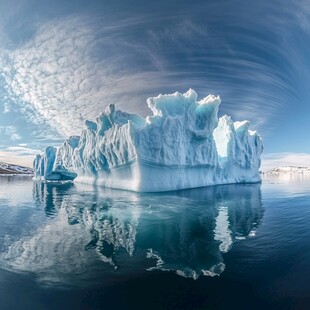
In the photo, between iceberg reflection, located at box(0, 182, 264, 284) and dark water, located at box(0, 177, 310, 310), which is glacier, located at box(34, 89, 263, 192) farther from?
dark water, located at box(0, 177, 310, 310)

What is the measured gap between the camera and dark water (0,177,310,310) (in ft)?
18.0

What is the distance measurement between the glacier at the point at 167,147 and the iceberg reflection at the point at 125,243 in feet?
33.2

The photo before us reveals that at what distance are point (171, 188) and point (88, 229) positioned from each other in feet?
52.5

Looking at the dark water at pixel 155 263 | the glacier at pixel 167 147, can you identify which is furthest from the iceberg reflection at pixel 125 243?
the glacier at pixel 167 147

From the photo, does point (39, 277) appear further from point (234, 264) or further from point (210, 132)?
point (210, 132)

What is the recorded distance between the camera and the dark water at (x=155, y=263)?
5.50m

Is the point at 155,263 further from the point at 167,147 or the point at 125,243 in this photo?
the point at 167,147

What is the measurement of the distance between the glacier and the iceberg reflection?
33.2ft

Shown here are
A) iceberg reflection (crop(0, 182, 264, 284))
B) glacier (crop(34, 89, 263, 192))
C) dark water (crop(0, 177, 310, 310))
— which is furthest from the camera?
glacier (crop(34, 89, 263, 192))

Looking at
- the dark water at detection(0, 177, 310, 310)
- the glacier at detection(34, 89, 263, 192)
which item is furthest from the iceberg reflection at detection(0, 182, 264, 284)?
the glacier at detection(34, 89, 263, 192)

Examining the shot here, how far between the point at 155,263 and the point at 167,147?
62.9 feet

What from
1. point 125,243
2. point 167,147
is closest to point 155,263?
point 125,243

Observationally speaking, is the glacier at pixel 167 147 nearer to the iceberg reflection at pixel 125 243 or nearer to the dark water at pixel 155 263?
the iceberg reflection at pixel 125 243

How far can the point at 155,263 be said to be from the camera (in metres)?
7.38
